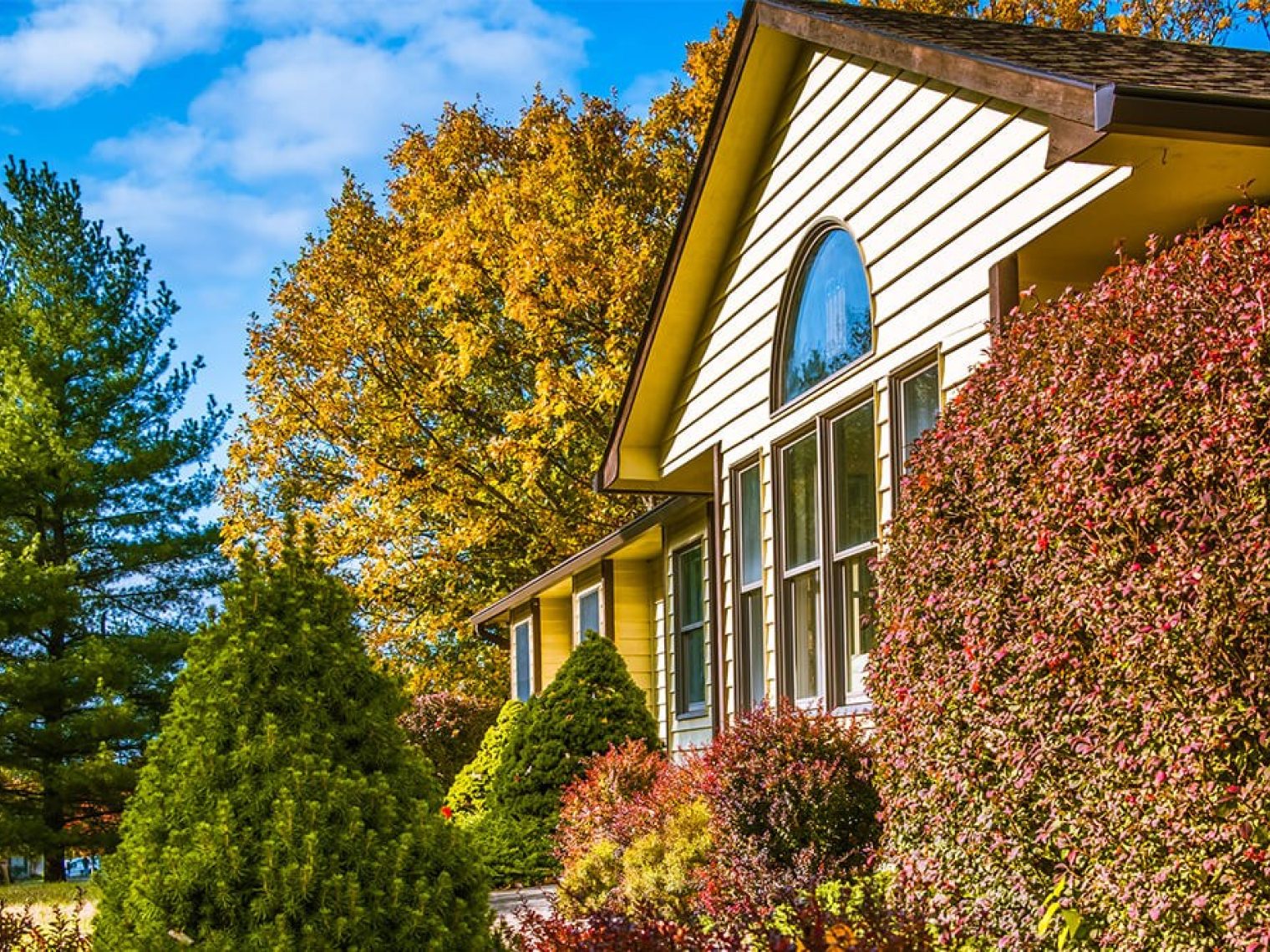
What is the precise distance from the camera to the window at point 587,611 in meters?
19.2

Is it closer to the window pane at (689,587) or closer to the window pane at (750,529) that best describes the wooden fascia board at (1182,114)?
the window pane at (750,529)

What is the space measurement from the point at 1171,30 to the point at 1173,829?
25864mm

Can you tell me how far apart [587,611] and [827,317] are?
10.4 m

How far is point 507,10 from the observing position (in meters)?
20.5

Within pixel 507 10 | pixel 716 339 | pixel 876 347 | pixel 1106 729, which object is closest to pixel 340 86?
pixel 507 10

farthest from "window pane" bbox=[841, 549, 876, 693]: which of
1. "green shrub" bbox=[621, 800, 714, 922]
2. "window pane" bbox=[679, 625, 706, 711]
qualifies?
"window pane" bbox=[679, 625, 706, 711]

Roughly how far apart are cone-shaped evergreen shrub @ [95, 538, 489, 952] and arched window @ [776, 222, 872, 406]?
192 inches

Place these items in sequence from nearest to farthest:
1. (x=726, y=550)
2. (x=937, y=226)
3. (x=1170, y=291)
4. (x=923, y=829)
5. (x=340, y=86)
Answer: (x=1170, y=291), (x=923, y=829), (x=937, y=226), (x=726, y=550), (x=340, y=86)

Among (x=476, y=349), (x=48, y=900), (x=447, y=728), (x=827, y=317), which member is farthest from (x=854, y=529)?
(x=447, y=728)

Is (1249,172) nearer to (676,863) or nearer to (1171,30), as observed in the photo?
(676,863)

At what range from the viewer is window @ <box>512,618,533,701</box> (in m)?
23.0

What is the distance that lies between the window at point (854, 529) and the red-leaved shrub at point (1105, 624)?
2556 mm

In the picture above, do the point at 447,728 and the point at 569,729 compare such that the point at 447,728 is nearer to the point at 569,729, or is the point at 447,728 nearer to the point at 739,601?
the point at 569,729

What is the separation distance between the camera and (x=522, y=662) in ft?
78.0
